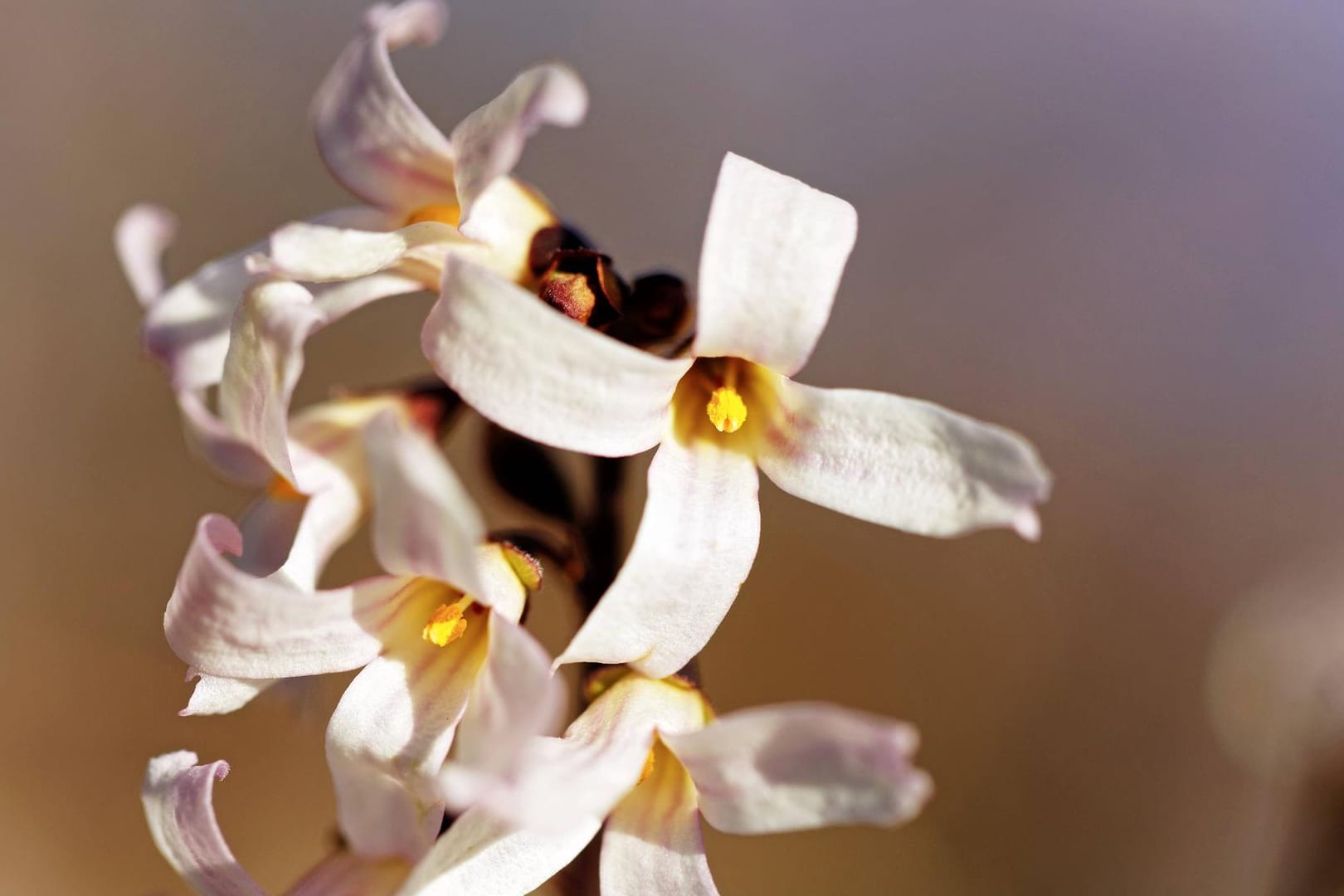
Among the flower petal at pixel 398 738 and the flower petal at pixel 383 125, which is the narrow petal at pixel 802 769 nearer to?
the flower petal at pixel 398 738

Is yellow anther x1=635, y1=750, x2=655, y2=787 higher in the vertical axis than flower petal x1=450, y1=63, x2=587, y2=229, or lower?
lower

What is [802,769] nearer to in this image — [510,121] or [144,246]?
[510,121]

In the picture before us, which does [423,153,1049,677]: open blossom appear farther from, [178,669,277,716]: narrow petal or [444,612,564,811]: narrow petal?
[178,669,277,716]: narrow petal

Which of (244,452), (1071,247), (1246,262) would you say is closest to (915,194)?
(1071,247)

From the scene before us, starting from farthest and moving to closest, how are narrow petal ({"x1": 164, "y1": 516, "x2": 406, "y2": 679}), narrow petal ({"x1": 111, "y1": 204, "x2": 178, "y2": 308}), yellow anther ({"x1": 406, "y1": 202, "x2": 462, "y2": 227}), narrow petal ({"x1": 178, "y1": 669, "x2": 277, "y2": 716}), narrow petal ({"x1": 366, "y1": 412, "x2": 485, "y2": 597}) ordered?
narrow petal ({"x1": 111, "y1": 204, "x2": 178, "y2": 308}) → yellow anther ({"x1": 406, "y1": 202, "x2": 462, "y2": 227}) → narrow petal ({"x1": 178, "y1": 669, "x2": 277, "y2": 716}) → narrow petal ({"x1": 164, "y1": 516, "x2": 406, "y2": 679}) → narrow petal ({"x1": 366, "y1": 412, "x2": 485, "y2": 597})

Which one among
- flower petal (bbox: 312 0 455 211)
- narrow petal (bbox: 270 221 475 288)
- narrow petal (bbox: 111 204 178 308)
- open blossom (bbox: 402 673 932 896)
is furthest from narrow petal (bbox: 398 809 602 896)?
narrow petal (bbox: 111 204 178 308)

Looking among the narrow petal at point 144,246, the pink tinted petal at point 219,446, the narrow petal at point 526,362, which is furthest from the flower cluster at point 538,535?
the narrow petal at point 144,246

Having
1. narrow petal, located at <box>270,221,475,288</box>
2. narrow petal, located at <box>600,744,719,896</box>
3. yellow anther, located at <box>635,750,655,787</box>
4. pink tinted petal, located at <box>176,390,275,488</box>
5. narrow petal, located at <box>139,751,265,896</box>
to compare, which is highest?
narrow petal, located at <box>270,221,475,288</box>

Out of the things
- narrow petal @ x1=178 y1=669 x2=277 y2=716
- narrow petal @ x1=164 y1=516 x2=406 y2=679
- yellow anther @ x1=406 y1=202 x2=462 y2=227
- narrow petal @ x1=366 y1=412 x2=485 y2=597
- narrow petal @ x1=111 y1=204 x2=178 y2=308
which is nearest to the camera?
narrow petal @ x1=366 y1=412 x2=485 y2=597

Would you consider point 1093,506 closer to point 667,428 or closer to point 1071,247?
point 1071,247

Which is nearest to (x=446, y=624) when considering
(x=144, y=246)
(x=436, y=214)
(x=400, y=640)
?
(x=400, y=640)
